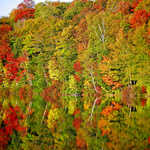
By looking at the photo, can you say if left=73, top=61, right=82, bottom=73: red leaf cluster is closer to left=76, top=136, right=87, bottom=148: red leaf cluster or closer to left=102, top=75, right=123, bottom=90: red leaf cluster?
left=102, top=75, right=123, bottom=90: red leaf cluster

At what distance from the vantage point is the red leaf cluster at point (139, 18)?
22697mm

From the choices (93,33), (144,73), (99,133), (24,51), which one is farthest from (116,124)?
(24,51)

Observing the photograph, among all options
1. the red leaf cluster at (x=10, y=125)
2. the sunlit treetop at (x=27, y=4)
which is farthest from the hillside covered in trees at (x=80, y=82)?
the sunlit treetop at (x=27, y=4)

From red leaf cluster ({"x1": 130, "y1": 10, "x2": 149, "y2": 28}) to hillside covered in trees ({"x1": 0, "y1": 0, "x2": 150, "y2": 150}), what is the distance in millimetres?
119

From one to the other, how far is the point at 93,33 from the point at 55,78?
863 centimetres

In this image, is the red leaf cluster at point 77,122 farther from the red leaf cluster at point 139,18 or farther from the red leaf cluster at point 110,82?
the red leaf cluster at point 139,18

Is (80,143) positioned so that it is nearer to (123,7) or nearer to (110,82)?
(110,82)

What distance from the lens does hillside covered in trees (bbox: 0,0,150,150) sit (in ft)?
53.2

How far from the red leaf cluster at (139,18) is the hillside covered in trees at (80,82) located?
119 millimetres

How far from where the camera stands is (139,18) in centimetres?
2314

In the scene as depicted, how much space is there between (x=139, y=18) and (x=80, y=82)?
1123 centimetres

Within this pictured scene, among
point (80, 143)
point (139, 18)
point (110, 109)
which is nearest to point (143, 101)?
point (110, 109)

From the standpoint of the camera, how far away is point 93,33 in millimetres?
26844

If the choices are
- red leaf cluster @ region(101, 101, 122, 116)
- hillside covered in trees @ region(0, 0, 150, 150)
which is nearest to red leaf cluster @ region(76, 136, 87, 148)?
hillside covered in trees @ region(0, 0, 150, 150)
